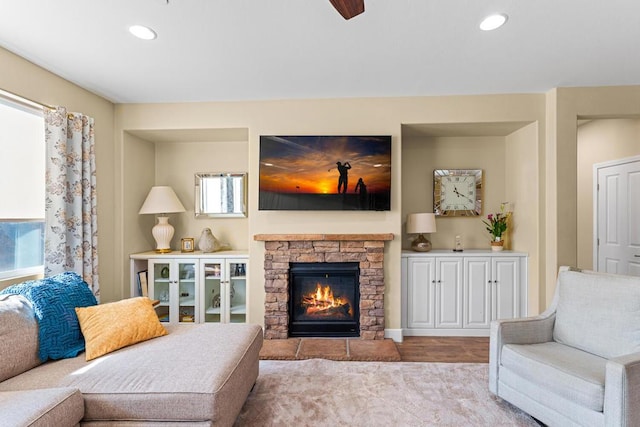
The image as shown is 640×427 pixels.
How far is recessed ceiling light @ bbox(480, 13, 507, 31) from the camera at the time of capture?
84.1 inches

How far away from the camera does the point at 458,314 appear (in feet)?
12.1

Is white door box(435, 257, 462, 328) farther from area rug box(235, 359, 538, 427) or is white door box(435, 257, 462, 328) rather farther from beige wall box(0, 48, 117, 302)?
beige wall box(0, 48, 117, 302)

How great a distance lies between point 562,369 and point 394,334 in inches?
70.5

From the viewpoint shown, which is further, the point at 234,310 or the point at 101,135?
the point at 234,310

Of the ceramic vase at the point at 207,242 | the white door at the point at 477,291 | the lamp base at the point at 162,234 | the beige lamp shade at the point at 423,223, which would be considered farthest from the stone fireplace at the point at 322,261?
the lamp base at the point at 162,234

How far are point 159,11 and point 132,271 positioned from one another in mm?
2742

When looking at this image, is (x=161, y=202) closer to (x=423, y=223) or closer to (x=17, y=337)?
(x=17, y=337)

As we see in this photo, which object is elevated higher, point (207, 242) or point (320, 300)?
point (207, 242)

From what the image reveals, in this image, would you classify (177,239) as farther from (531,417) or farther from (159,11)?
(531,417)

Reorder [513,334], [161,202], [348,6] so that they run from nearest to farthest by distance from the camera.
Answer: [348,6]
[513,334]
[161,202]

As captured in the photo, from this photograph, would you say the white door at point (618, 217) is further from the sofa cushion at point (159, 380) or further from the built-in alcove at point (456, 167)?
the sofa cushion at point (159, 380)

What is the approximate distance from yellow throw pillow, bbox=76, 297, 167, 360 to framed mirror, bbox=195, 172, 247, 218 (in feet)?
6.33

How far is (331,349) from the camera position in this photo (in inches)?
128

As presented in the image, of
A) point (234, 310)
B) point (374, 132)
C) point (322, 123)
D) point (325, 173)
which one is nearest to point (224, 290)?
point (234, 310)
